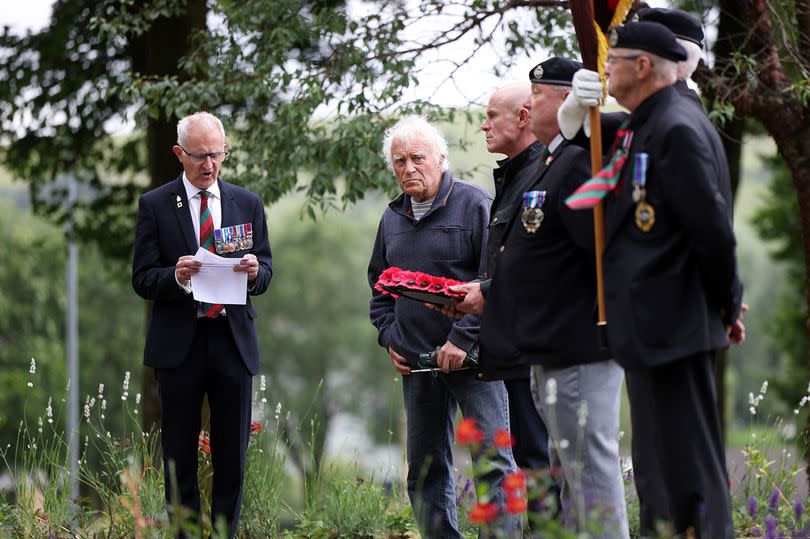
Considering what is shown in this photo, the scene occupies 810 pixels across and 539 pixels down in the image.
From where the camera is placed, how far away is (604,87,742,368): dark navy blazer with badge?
3.82 m

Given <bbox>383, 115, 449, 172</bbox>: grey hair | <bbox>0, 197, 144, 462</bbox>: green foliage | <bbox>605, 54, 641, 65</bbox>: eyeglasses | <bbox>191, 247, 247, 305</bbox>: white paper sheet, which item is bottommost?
<bbox>0, 197, 144, 462</bbox>: green foliage

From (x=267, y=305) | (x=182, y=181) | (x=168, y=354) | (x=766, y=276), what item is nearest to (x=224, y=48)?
(x=182, y=181)

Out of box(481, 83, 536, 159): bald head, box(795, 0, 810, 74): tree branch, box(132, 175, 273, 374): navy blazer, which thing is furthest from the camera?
box(795, 0, 810, 74): tree branch

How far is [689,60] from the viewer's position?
4.42 m

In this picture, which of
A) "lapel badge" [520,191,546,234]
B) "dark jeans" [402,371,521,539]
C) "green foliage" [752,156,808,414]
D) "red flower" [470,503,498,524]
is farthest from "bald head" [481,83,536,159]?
"green foliage" [752,156,808,414]

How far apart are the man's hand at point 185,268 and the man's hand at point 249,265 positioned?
7.4 inches

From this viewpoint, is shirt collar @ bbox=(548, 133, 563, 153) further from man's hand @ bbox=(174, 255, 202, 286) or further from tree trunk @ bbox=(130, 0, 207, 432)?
tree trunk @ bbox=(130, 0, 207, 432)

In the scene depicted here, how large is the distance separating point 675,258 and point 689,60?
2.99 feet

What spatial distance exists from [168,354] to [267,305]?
41.1 m

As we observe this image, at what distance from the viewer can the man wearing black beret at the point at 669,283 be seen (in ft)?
12.7

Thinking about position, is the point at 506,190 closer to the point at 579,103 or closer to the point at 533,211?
the point at 533,211

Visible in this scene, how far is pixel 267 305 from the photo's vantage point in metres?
46.5

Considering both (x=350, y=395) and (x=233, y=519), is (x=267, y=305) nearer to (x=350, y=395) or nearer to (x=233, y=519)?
(x=350, y=395)

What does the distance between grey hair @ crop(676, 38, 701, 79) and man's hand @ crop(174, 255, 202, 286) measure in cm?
232
